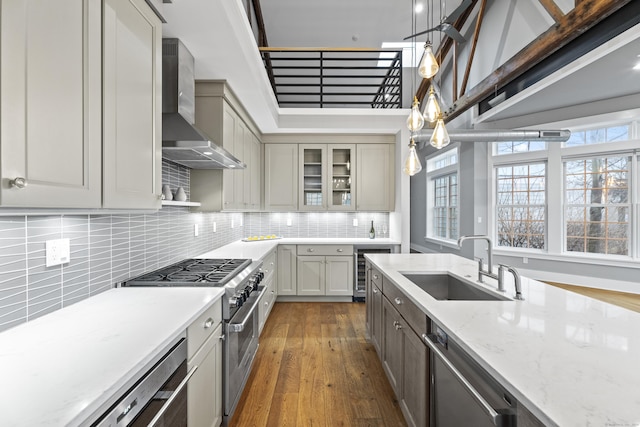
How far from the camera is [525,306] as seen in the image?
1372mm

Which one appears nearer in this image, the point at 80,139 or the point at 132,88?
the point at 80,139

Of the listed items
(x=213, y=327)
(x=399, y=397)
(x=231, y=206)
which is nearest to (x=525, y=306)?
(x=399, y=397)

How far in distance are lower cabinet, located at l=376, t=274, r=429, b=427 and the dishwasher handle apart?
9 cm

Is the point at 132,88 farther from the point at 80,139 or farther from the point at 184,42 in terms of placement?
the point at 184,42

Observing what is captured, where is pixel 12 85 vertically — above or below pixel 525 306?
above

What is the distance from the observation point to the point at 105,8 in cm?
113

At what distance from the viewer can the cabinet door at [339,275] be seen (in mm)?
4223

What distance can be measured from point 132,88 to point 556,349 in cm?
200

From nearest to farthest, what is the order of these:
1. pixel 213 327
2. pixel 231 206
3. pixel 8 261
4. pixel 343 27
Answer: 1. pixel 8 261
2. pixel 213 327
3. pixel 231 206
4. pixel 343 27

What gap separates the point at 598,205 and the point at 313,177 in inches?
205

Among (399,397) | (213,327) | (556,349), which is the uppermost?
(556,349)

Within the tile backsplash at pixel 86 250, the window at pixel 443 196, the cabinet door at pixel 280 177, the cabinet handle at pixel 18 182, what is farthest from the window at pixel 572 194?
the cabinet handle at pixel 18 182

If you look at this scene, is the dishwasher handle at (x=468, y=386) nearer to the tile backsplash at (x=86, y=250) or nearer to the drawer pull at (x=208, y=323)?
the drawer pull at (x=208, y=323)

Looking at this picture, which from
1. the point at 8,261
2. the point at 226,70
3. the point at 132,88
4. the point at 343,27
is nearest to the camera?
the point at 8,261
